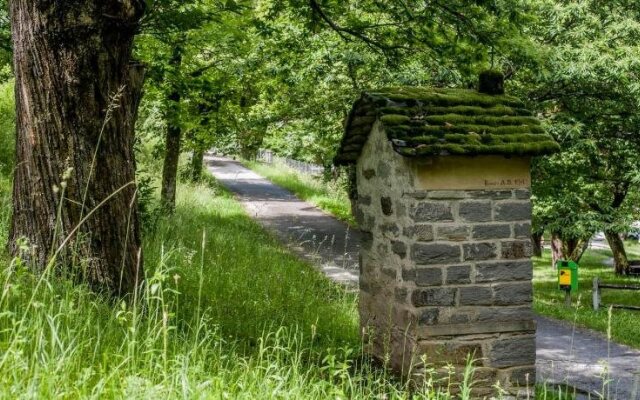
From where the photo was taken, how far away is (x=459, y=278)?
17.4ft

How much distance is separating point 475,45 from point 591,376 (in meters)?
4.07

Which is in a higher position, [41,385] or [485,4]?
[485,4]

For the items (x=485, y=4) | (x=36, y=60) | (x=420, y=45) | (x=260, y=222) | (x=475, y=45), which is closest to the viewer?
(x=36, y=60)

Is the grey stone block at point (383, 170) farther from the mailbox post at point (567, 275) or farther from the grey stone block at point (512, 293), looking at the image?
the mailbox post at point (567, 275)

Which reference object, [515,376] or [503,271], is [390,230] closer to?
[503,271]

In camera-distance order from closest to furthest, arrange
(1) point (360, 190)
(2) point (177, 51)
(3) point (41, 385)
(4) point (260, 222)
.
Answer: (3) point (41, 385), (1) point (360, 190), (2) point (177, 51), (4) point (260, 222)

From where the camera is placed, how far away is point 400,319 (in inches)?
214

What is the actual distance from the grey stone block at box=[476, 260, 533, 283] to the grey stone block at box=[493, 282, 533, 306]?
5 centimetres

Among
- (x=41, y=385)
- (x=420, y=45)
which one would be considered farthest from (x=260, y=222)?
(x=41, y=385)

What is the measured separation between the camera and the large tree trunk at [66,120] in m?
4.26

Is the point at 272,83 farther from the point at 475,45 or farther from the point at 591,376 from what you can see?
the point at 591,376

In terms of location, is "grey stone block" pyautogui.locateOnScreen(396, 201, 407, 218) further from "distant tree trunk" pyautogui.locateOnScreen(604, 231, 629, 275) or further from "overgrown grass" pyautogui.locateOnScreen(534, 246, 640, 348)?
"distant tree trunk" pyautogui.locateOnScreen(604, 231, 629, 275)

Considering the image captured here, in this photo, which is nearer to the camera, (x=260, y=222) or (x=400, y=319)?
(x=400, y=319)

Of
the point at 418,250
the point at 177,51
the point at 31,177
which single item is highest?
the point at 177,51
